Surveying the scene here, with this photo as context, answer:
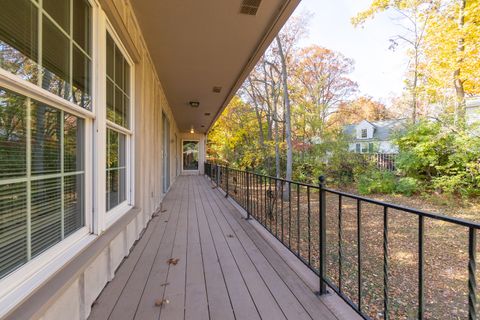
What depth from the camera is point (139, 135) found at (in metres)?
2.83

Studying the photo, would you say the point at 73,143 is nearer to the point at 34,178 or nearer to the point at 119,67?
the point at 34,178

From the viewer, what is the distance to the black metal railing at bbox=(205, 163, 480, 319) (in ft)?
3.53

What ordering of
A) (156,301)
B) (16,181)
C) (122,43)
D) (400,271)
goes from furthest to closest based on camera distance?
(400,271) < (122,43) < (156,301) < (16,181)

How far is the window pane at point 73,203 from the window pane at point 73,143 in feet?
0.24

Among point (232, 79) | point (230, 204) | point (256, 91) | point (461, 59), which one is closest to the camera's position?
point (232, 79)

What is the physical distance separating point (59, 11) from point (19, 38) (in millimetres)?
428

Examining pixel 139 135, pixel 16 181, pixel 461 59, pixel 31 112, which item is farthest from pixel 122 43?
pixel 461 59

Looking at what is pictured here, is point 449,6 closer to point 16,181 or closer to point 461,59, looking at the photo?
point 461,59

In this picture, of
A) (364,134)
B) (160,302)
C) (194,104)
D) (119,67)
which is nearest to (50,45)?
(119,67)

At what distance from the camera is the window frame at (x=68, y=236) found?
936 mm

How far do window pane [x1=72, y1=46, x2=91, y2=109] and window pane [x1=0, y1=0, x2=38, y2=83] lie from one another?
0.36m

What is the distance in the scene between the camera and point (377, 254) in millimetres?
3859

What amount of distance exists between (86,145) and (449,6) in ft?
33.5

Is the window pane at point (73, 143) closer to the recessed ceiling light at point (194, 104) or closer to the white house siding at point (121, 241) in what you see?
the white house siding at point (121, 241)
